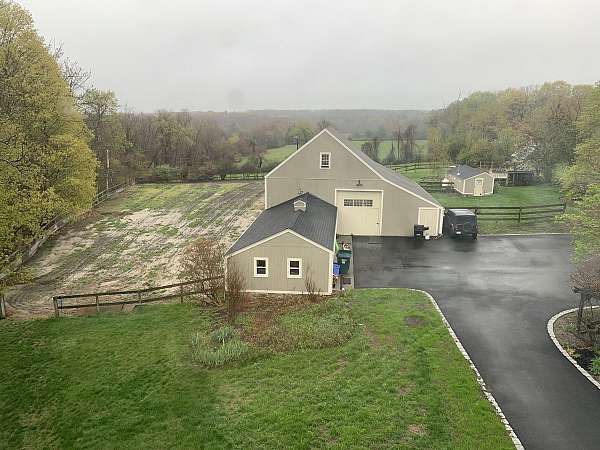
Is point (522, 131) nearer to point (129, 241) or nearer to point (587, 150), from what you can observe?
point (587, 150)

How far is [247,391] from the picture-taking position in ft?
39.0

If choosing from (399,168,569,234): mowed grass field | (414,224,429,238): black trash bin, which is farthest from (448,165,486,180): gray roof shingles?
(414,224,429,238): black trash bin

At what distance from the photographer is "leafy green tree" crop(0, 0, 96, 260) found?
17.5 metres

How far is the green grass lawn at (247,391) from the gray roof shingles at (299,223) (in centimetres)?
395

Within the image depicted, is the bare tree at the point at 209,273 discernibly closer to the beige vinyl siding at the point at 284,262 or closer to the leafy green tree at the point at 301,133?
the beige vinyl siding at the point at 284,262

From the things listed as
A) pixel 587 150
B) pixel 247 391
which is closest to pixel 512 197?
pixel 587 150

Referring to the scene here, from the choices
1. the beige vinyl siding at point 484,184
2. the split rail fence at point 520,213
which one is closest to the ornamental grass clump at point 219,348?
the split rail fence at point 520,213

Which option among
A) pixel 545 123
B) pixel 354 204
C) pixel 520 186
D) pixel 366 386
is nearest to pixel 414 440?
pixel 366 386

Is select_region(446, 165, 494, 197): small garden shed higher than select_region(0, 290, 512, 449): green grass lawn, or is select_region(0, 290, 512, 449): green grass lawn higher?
select_region(446, 165, 494, 197): small garden shed

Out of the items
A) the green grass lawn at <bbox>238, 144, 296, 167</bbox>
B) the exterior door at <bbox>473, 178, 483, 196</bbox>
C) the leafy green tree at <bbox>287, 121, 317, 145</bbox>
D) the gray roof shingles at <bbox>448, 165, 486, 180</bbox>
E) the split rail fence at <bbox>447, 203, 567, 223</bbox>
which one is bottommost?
the split rail fence at <bbox>447, 203, 567, 223</bbox>

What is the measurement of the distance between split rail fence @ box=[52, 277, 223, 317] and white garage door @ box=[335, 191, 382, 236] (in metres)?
10.9

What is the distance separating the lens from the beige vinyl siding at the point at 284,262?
18.2 metres

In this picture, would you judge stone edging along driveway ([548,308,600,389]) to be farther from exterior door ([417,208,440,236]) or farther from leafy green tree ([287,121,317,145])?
leafy green tree ([287,121,317,145])

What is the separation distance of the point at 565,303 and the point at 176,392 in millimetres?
14808
